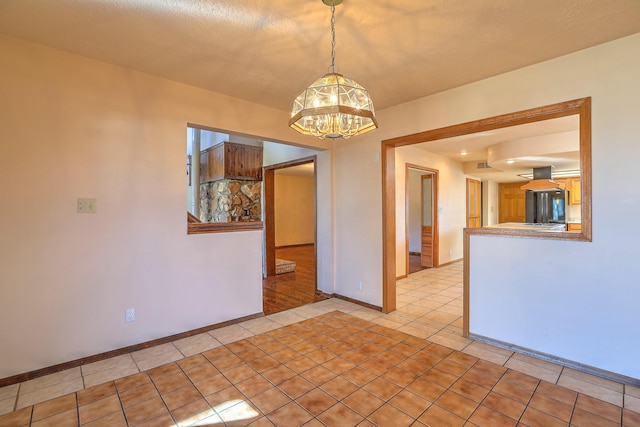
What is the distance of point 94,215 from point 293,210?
24.8ft

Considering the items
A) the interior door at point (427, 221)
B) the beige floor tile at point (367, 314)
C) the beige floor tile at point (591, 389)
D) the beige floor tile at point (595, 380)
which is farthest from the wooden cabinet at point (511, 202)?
the beige floor tile at point (591, 389)

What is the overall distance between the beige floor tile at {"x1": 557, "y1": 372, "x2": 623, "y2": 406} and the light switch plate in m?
3.87

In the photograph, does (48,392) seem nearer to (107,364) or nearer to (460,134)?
(107,364)

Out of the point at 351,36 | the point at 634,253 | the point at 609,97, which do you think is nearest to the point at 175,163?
the point at 351,36

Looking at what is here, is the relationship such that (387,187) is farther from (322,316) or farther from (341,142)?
(322,316)

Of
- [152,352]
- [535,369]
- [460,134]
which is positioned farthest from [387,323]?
[152,352]

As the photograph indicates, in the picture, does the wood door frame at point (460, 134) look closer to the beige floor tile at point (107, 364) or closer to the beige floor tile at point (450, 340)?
the beige floor tile at point (450, 340)

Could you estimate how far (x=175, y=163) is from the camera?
9.34 ft

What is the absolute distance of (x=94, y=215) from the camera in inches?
95.9

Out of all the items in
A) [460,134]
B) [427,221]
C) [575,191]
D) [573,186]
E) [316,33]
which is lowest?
[427,221]

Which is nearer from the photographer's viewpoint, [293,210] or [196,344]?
[196,344]

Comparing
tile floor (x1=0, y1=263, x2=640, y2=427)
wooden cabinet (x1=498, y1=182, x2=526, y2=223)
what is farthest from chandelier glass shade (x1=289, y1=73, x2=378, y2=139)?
wooden cabinet (x1=498, y1=182, x2=526, y2=223)

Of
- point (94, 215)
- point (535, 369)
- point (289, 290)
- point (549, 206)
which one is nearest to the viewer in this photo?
point (535, 369)

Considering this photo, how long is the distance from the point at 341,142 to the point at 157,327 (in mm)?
3120
